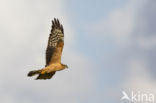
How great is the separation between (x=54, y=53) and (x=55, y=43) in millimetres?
780

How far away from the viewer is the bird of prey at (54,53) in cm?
1469

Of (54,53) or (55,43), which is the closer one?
(54,53)

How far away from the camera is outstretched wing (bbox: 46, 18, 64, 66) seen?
1550 cm

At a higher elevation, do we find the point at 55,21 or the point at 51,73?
the point at 55,21

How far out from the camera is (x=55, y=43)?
16.2 meters

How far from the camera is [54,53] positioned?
15.6 meters

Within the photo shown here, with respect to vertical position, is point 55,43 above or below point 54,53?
above

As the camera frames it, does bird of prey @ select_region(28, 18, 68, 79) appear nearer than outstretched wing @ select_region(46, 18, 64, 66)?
Yes

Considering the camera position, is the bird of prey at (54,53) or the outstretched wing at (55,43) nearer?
the bird of prey at (54,53)

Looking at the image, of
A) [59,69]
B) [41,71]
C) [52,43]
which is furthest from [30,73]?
[52,43]

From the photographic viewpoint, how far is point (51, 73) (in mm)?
15086

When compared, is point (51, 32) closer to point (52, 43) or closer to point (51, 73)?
point (52, 43)

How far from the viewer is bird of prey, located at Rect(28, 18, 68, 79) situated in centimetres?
1469

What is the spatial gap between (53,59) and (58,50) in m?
0.47
